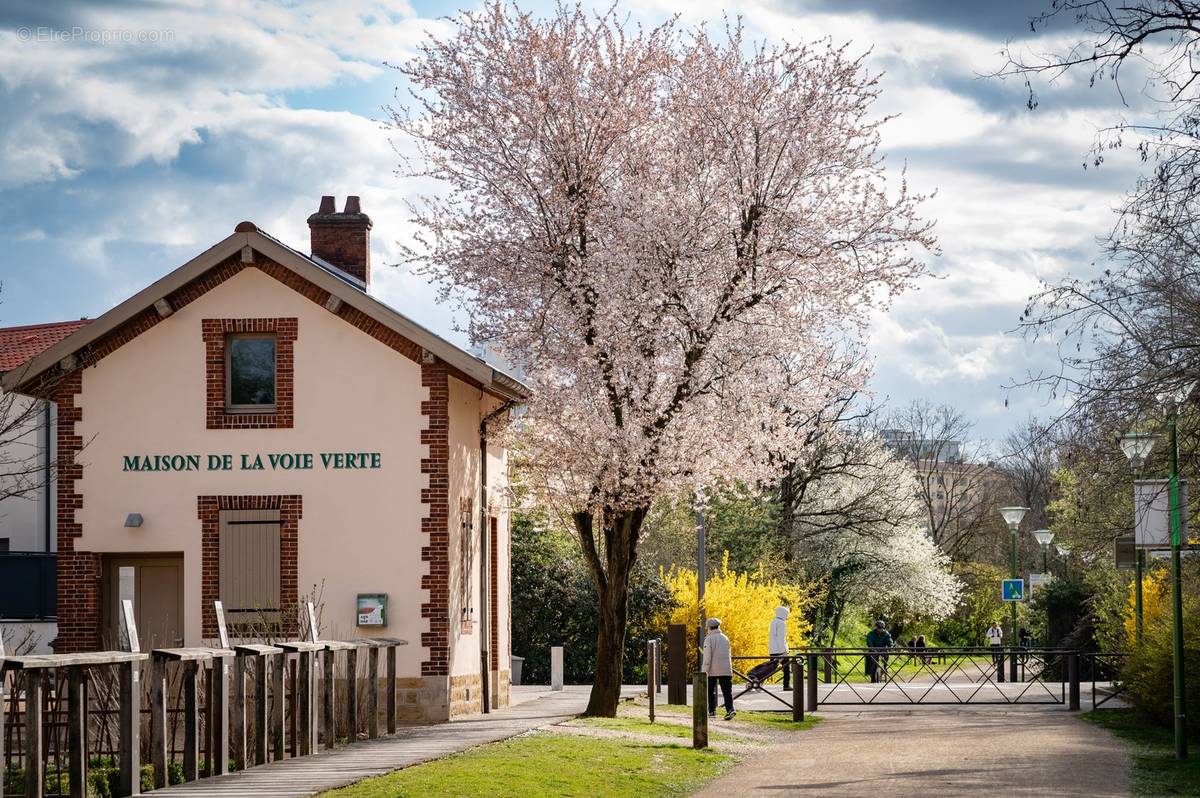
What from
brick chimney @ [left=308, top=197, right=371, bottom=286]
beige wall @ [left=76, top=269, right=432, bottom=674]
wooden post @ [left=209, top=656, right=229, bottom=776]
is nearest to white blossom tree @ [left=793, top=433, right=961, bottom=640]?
brick chimney @ [left=308, top=197, right=371, bottom=286]

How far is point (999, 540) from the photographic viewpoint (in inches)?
3000

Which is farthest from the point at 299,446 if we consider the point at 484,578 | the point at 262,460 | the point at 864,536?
the point at 864,536

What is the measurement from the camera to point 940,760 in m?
18.8

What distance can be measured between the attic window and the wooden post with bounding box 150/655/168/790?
10.1 metres

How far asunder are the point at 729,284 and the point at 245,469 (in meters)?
7.83

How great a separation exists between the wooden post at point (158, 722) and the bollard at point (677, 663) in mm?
13215

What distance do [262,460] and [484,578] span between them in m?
4.53

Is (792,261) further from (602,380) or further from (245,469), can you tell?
(245,469)

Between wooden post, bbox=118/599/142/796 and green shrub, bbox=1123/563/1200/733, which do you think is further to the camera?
green shrub, bbox=1123/563/1200/733

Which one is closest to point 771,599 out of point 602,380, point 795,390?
point 795,390

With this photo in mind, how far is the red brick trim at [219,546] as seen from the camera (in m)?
22.8

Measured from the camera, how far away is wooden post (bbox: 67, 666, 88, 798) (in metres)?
12.6

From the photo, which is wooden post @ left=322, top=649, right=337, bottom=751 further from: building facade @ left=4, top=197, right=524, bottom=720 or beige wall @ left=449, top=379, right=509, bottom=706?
beige wall @ left=449, top=379, right=509, bottom=706

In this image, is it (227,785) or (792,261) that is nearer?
(227,785)
